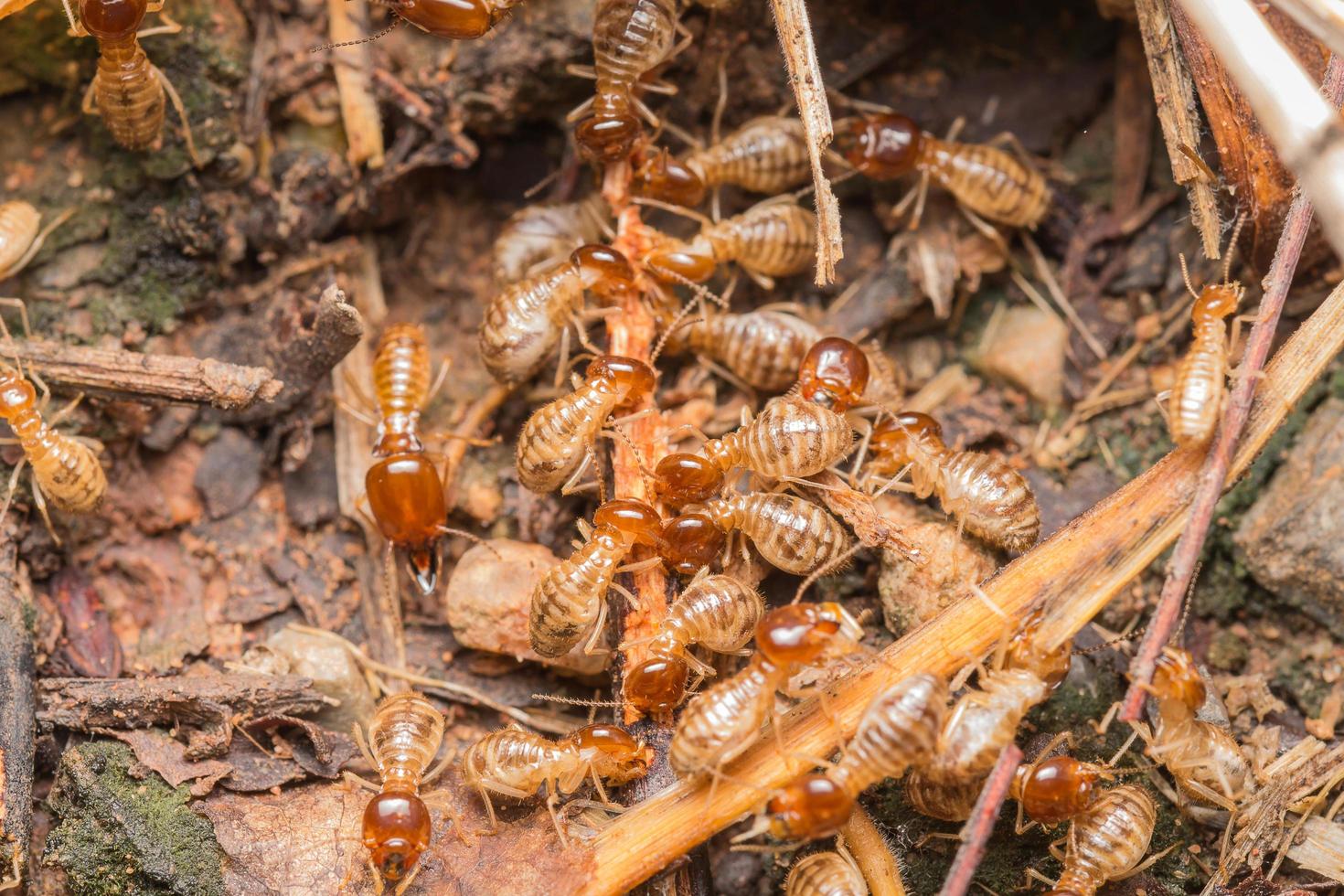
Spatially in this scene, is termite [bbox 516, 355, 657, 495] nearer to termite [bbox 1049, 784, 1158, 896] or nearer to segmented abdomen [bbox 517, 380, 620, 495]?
segmented abdomen [bbox 517, 380, 620, 495]

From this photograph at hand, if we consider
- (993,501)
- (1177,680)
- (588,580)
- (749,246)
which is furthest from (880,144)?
(1177,680)

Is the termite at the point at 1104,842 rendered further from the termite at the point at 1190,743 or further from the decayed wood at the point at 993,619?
the decayed wood at the point at 993,619

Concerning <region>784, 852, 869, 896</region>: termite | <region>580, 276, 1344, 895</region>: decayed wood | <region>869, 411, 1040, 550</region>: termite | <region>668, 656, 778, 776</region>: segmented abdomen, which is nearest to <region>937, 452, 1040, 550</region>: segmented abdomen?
<region>869, 411, 1040, 550</region>: termite

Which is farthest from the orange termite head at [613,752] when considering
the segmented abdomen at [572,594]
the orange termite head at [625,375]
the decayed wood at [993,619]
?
the orange termite head at [625,375]

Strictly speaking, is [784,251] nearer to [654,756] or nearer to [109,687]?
[654,756]

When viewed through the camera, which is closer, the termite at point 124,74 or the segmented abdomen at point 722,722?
the segmented abdomen at point 722,722

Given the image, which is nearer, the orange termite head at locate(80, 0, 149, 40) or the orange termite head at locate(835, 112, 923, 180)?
the orange termite head at locate(80, 0, 149, 40)
